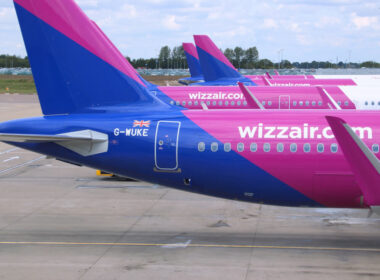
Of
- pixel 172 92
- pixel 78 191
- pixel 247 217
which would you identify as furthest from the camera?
pixel 172 92

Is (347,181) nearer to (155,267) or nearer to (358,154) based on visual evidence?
(358,154)

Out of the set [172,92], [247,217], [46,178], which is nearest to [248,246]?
[247,217]

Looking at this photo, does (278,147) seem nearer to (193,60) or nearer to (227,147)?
(227,147)

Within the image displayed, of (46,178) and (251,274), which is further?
(46,178)

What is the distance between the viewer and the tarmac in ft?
52.4

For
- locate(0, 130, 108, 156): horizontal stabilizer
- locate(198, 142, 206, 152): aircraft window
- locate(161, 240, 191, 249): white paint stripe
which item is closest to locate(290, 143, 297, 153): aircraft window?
locate(198, 142, 206, 152): aircraft window

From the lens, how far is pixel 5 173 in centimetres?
3064

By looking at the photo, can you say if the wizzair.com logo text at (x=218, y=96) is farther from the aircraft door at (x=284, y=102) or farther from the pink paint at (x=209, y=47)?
the pink paint at (x=209, y=47)

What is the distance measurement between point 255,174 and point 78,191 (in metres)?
10.9

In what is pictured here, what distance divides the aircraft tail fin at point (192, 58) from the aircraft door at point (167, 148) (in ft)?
207

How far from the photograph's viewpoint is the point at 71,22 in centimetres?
1872

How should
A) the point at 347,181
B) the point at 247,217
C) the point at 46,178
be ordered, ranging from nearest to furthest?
the point at 347,181 < the point at 247,217 < the point at 46,178

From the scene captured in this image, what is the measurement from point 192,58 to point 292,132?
65.8 m

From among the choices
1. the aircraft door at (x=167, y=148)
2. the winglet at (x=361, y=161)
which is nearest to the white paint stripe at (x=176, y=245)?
the aircraft door at (x=167, y=148)
